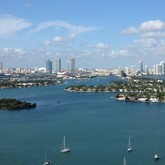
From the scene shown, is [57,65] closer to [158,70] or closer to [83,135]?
[158,70]

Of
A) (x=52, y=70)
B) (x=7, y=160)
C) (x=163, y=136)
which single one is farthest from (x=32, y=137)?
(x=52, y=70)

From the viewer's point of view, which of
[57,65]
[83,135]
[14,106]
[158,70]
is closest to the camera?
[83,135]

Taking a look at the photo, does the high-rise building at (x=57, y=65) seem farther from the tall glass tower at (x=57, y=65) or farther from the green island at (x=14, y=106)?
the green island at (x=14, y=106)

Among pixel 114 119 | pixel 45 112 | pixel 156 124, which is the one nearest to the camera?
pixel 156 124

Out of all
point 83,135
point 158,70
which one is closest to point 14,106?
point 83,135

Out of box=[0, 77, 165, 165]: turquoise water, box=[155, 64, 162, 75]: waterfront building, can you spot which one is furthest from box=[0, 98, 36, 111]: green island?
box=[155, 64, 162, 75]: waterfront building

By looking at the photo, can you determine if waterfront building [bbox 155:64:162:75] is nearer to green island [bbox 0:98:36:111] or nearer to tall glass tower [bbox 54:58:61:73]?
tall glass tower [bbox 54:58:61:73]

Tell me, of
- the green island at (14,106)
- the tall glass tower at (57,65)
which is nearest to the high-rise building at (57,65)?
the tall glass tower at (57,65)

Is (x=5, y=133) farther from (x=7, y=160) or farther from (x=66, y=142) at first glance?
(x=7, y=160)
